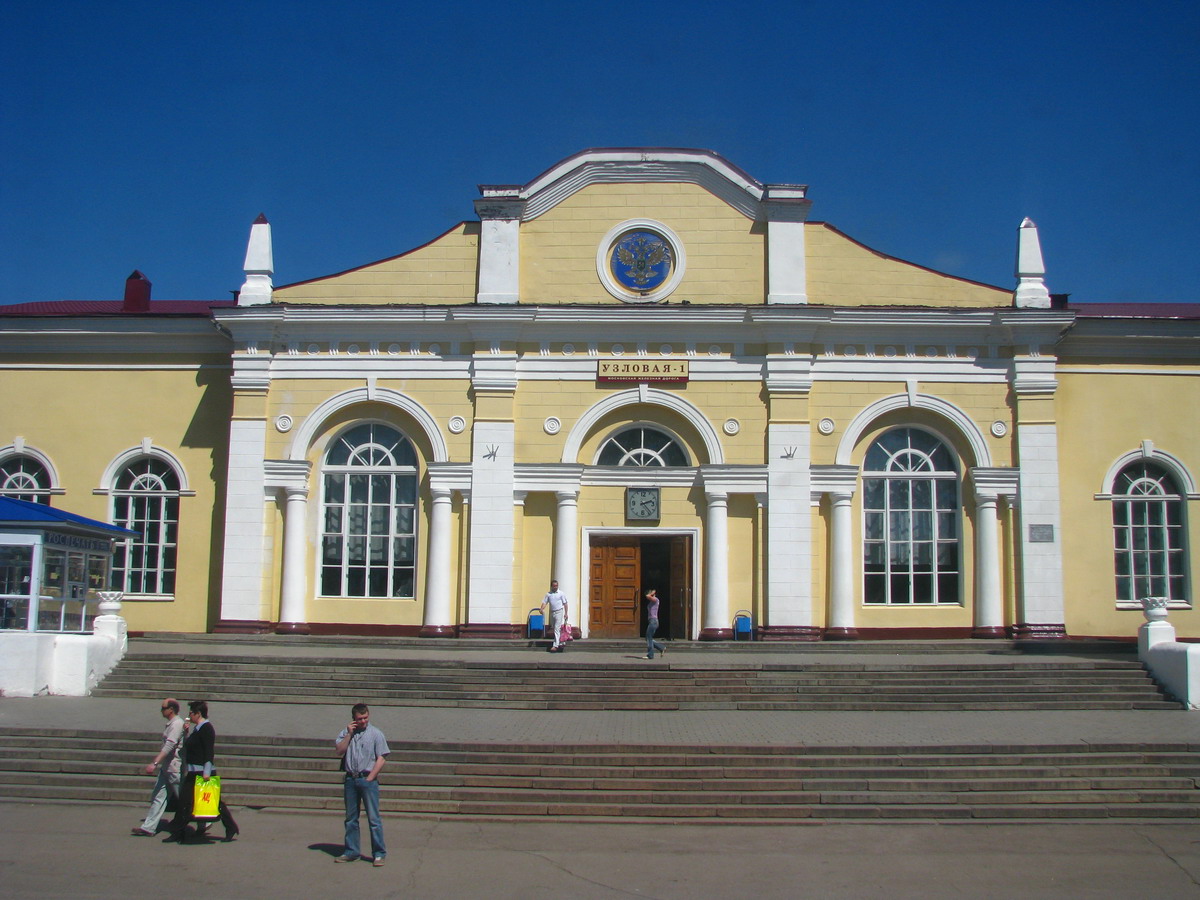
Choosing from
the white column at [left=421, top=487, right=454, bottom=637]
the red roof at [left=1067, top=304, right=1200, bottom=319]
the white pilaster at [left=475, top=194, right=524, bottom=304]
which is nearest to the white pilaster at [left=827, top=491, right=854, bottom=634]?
the white column at [left=421, top=487, right=454, bottom=637]

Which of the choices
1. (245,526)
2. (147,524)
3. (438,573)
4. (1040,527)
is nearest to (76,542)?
(245,526)

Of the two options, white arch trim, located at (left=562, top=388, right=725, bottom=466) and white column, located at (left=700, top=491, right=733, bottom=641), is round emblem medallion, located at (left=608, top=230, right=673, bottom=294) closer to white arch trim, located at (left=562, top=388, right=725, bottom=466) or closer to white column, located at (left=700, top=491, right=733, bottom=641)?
white arch trim, located at (left=562, top=388, right=725, bottom=466)

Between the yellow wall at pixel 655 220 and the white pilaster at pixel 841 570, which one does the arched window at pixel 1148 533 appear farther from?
the yellow wall at pixel 655 220

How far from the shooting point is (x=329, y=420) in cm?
2109

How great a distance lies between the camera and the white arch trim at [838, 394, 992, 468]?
67.8ft

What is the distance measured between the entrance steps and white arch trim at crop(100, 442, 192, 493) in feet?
16.8

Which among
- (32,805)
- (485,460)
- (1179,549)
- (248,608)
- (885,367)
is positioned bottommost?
(32,805)

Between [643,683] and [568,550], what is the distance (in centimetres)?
472

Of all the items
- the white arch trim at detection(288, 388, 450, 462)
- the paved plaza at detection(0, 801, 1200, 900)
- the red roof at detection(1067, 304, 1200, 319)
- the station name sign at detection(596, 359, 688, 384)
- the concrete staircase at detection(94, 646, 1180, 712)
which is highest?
the red roof at detection(1067, 304, 1200, 319)

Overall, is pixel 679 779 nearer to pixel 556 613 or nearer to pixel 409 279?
pixel 556 613

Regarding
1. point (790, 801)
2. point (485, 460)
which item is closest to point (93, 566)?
point (485, 460)

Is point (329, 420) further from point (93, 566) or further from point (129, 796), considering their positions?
point (129, 796)

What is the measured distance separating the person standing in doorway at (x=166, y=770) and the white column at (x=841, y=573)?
1321cm

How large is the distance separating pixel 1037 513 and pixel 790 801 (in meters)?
11.3
